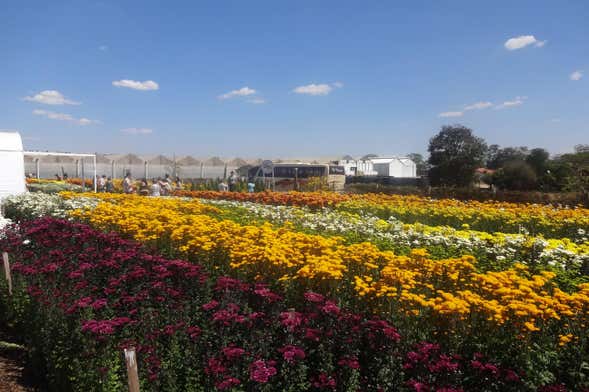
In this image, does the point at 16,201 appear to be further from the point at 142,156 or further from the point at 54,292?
the point at 142,156

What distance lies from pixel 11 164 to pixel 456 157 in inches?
1237

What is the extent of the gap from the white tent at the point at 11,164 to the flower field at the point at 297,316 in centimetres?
1391

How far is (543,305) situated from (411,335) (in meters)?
1.06

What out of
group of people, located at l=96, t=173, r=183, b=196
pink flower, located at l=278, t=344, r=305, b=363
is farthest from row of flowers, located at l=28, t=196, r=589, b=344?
group of people, located at l=96, t=173, r=183, b=196

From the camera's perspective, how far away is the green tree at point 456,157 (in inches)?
1426

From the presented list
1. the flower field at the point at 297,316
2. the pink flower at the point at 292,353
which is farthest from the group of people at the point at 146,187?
the pink flower at the point at 292,353

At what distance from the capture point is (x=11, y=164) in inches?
724

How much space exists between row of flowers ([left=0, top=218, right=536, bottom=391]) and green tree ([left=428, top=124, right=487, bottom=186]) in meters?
34.8

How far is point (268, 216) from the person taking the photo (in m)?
10.2

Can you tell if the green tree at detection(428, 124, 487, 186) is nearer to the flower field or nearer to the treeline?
the treeline

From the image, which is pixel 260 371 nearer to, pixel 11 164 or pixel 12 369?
pixel 12 369

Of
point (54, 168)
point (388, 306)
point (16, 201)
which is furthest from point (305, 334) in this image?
point (54, 168)

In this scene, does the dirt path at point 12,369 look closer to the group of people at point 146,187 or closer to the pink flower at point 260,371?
the pink flower at point 260,371

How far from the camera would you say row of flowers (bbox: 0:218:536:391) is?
2895 millimetres
